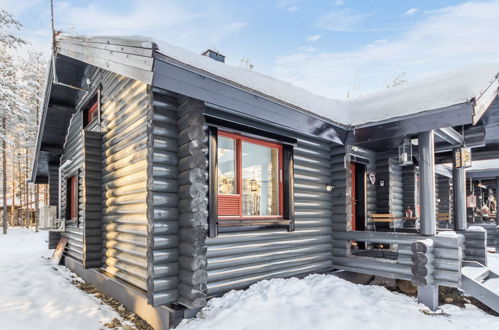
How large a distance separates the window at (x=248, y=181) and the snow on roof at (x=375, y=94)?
3.04 feet

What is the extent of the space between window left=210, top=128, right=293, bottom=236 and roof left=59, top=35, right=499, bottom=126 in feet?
3.11

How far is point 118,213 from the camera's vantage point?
6059 millimetres

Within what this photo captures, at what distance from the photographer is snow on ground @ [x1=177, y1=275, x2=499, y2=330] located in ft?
14.5

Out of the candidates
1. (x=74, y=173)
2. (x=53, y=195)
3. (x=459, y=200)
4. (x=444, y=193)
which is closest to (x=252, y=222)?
(x=459, y=200)

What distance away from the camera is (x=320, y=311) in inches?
190

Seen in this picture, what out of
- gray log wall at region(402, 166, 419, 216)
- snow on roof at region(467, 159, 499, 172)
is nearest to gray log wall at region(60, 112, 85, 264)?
gray log wall at region(402, 166, 419, 216)

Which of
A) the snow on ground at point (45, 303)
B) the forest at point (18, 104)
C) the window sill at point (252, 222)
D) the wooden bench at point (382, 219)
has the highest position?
the forest at point (18, 104)

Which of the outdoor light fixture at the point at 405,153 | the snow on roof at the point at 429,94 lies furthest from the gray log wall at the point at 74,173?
the outdoor light fixture at the point at 405,153

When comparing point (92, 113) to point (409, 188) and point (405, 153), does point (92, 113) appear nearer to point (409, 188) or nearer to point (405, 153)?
point (405, 153)

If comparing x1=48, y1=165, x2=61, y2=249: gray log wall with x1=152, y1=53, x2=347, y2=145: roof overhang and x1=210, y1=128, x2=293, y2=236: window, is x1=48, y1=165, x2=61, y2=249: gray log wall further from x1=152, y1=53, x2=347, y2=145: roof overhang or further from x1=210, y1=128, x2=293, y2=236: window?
x1=152, y1=53, x2=347, y2=145: roof overhang

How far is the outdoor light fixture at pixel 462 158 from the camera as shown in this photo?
7426 millimetres

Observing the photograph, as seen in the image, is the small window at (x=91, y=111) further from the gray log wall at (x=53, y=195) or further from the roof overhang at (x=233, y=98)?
the gray log wall at (x=53, y=195)

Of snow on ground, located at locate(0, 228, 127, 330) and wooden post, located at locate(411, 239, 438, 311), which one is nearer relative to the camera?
snow on ground, located at locate(0, 228, 127, 330)

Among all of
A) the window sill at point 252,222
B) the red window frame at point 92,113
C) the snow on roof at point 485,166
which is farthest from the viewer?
the snow on roof at point 485,166
